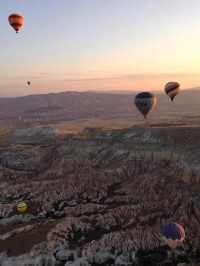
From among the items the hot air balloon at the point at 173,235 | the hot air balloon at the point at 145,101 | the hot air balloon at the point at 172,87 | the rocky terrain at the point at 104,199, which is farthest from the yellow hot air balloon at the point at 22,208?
the hot air balloon at the point at 172,87

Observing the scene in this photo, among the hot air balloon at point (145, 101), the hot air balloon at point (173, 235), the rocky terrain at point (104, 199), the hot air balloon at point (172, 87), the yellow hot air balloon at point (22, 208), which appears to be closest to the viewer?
the hot air balloon at point (173, 235)

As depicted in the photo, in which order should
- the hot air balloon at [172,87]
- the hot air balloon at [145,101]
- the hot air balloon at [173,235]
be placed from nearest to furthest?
1. the hot air balloon at [173,235]
2. the hot air balloon at [145,101]
3. the hot air balloon at [172,87]

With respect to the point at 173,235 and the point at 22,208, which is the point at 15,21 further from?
the point at 173,235

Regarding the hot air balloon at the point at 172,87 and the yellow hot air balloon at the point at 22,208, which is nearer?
the yellow hot air balloon at the point at 22,208

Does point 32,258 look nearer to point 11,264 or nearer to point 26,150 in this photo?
point 11,264

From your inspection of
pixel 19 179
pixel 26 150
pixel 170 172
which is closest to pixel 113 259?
pixel 170 172

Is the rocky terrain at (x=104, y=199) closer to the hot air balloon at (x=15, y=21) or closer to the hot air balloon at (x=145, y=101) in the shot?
the hot air balloon at (x=145, y=101)

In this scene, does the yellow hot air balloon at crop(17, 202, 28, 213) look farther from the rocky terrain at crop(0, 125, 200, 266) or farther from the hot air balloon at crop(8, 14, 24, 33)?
the hot air balloon at crop(8, 14, 24, 33)
